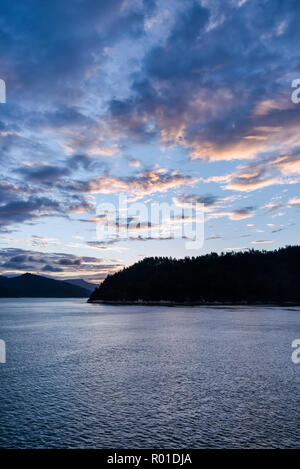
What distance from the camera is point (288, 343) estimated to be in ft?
220

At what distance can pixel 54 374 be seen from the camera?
41625mm

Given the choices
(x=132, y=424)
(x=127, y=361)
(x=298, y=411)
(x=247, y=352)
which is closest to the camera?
(x=132, y=424)

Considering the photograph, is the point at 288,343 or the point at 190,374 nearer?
the point at 190,374

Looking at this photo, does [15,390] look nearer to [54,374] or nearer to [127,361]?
[54,374]
